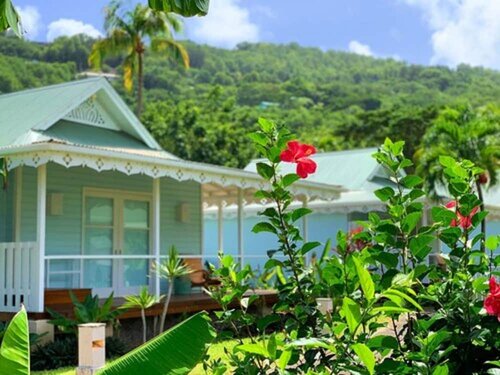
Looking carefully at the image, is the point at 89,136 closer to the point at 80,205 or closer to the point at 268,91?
the point at 80,205

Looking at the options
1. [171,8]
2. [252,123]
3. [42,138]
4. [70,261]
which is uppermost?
[252,123]

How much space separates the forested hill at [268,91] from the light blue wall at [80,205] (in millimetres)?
8236

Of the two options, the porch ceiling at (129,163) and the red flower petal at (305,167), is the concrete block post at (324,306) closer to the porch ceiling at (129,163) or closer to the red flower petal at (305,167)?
the red flower petal at (305,167)

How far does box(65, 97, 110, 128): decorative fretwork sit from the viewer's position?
47.8 ft

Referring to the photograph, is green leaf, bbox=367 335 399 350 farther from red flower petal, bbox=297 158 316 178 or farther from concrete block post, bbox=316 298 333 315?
red flower petal, bbox=297 158 316 178

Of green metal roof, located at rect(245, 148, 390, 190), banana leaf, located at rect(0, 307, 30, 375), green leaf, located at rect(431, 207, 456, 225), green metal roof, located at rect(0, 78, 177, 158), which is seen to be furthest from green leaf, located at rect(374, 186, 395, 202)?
green metal roof, located at rect(245, 148, 390, 190)

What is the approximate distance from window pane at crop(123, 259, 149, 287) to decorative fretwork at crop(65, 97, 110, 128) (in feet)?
9.68

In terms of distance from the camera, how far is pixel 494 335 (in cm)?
293

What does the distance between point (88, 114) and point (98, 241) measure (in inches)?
103

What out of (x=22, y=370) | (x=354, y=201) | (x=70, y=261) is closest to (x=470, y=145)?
(x=354, y=201)

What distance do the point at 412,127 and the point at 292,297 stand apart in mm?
44931

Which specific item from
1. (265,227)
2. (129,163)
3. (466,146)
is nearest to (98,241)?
(129,163)

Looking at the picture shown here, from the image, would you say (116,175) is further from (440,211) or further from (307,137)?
(307,137)

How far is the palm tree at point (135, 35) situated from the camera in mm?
28688
